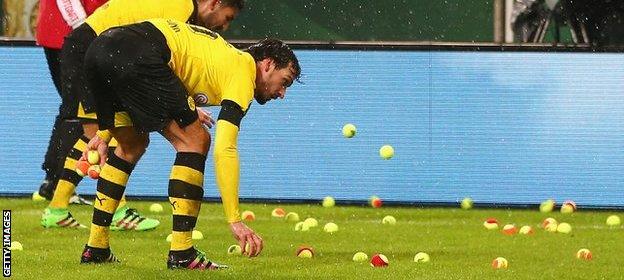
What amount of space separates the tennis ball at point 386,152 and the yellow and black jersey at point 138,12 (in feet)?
10.5

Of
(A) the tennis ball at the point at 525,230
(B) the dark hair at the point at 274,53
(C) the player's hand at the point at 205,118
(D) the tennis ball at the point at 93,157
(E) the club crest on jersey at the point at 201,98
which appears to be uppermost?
(B) the dark hair at the point at 274,53

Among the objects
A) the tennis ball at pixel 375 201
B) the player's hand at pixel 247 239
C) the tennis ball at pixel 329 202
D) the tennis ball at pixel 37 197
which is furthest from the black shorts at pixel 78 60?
the tennis ball at pixel 375 201

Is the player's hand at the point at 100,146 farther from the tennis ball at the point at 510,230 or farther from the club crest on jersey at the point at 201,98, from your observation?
the tennis ball at the point at 510,230

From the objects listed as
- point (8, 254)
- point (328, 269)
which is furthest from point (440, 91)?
point (8, 254)

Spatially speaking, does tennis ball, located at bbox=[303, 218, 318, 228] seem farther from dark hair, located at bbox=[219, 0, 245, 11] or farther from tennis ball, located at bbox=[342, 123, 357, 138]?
dark hair, located at bbox=[219, 0, 245, 11]

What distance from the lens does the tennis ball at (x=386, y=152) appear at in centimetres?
1160

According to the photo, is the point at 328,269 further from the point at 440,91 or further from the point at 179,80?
the point at 440,91

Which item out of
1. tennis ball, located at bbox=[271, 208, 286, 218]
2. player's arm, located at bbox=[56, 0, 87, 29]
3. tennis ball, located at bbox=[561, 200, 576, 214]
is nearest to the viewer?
player's arm, located at bbox=[56, 0, 87, 29]

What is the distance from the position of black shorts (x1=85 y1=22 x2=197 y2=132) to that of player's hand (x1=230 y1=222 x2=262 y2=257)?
61 cm

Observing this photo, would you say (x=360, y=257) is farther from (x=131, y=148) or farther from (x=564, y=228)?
(x=564, y=228)

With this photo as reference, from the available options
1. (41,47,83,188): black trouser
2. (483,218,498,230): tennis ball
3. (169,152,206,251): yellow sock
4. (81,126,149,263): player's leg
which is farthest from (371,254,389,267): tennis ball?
(41,47,83,188): black trouser

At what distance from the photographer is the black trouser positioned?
1060 cm

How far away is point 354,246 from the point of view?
8961 mm

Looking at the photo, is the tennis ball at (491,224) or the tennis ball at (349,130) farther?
the tennis ball at (349,130)
